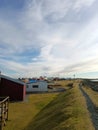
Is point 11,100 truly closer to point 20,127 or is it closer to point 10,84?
point 10,84

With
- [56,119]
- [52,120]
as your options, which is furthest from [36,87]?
[56,119]

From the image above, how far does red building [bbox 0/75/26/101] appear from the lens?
46781 millimetres

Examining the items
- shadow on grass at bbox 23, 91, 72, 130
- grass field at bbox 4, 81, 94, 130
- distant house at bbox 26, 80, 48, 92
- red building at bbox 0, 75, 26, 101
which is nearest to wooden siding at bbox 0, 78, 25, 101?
red building at bbox 0, 75, 26, 101

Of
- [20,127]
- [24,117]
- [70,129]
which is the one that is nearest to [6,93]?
[24,117]

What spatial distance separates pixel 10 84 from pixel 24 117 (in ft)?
61.3

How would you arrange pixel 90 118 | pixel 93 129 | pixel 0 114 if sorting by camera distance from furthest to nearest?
pixel 0 114, pixel 90 118, pixel 93 129

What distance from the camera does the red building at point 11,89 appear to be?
153 ft

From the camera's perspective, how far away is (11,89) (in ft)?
154

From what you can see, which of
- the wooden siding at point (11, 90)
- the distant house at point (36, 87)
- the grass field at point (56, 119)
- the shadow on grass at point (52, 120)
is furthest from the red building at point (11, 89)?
the distant house at point (36, 87)

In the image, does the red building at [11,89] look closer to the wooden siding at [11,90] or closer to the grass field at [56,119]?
the wooden siding at [11,90]

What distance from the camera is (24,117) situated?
2916cm

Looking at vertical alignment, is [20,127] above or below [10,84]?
below

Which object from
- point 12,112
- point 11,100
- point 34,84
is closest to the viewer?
point 12,112

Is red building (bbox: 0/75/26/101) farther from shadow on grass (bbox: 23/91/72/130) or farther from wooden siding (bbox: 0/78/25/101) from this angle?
shadow on grass (bbox: 23/91/72/130)
